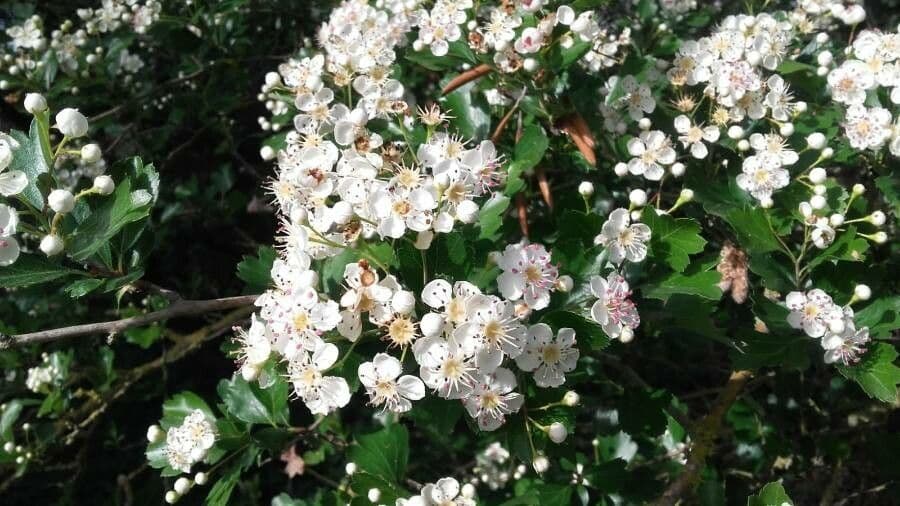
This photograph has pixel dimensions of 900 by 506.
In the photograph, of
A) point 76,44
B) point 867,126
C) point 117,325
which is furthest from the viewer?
point 76,44

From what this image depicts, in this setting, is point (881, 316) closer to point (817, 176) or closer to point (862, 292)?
point (862, 292)

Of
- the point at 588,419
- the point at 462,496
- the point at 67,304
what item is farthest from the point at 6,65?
the point at 588,419

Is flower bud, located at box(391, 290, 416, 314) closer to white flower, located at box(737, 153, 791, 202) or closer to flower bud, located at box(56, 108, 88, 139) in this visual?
flower bud, located at box(56, 108, 88, 139)

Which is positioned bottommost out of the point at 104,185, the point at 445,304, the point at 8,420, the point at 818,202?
the point at 8,420

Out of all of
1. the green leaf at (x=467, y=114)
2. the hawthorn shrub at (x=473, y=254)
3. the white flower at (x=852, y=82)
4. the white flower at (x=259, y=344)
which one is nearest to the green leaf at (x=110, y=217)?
the hawthorn shrub at (x=473, y=254)

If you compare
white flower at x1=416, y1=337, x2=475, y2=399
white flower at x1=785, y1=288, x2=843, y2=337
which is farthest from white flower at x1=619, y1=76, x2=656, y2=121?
white flower at x1=416, y1=337, x2=475, y2=399

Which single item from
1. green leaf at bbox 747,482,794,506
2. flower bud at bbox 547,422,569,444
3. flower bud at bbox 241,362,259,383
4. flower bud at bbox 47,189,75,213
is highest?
flower bud at bbox 47,189,75,213

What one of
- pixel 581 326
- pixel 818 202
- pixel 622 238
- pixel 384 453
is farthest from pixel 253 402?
pixel 818 202
